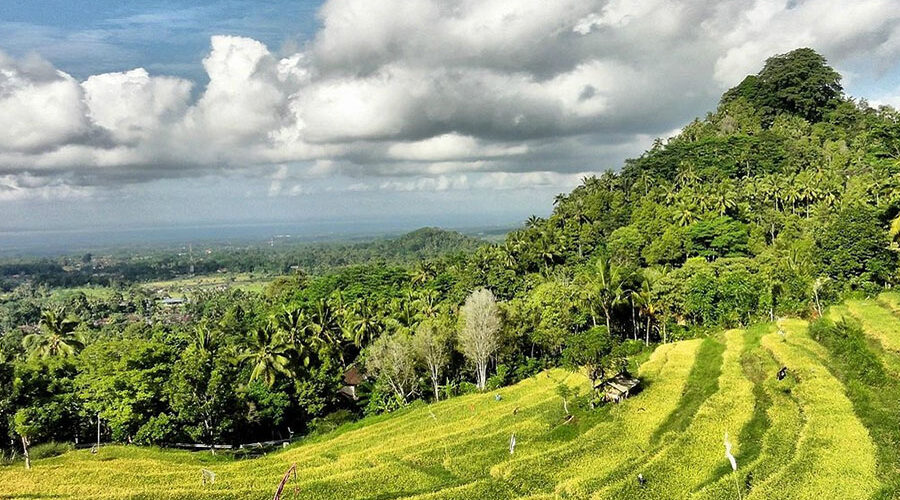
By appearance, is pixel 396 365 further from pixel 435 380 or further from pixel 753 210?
pixel 753 210

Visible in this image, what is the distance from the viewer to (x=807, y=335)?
125 ft

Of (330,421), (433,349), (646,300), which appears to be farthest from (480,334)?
(646,300)

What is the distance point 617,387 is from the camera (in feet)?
104

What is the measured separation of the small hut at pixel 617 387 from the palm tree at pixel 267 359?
98.4 ft

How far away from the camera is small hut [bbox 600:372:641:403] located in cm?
3159

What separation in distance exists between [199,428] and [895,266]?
59.4m

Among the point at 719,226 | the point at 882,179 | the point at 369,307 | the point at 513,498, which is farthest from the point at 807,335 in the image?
the point at 369,307

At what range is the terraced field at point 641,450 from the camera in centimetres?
2158

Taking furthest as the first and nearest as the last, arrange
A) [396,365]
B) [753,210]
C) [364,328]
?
[753,210] → [364,328] → [396,365]

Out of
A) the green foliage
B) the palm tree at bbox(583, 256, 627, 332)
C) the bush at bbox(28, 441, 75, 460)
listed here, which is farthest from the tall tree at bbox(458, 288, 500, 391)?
the green foliage

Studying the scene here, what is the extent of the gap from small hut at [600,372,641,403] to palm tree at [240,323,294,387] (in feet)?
98.4

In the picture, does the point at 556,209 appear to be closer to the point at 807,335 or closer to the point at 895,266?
the point at 895,266

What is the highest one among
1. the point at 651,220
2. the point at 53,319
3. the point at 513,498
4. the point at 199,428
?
the point at 651,220

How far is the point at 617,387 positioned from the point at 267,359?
31598 mm
